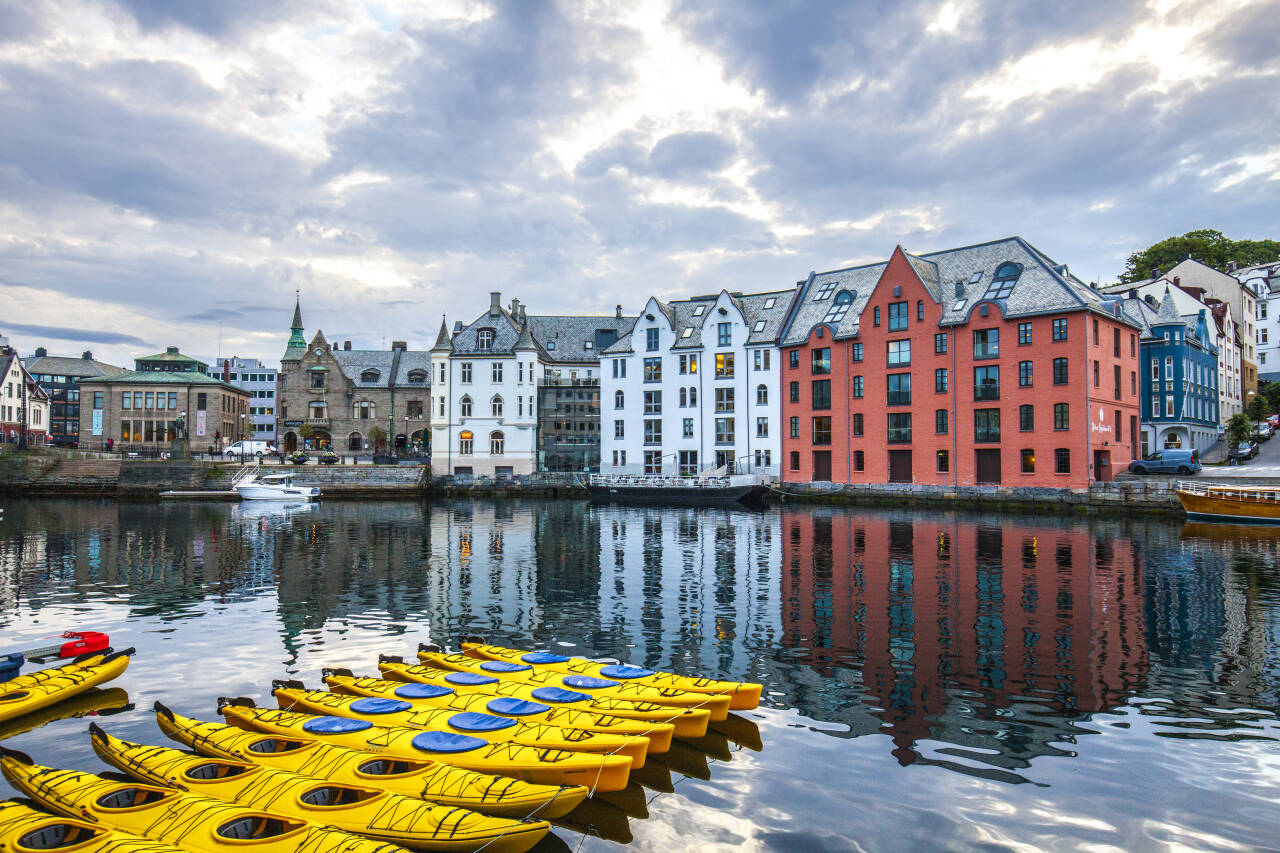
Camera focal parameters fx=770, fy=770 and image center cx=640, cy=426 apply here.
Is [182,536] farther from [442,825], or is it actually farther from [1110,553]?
[1110,553]

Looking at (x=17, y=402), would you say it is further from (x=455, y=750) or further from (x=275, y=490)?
(x=455, y=750)

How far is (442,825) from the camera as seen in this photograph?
887 cm

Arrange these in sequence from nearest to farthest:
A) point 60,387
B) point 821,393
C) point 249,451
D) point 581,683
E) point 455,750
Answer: point 455,750 → point 581,683 → point 821,393 → point 249,451 → point 60,387

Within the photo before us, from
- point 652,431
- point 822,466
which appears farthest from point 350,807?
point 652,431

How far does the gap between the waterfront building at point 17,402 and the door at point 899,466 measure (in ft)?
305

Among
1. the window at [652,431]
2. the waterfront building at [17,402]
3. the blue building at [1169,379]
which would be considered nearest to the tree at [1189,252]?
the blue building at [1169,379]

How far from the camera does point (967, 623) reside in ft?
66.9

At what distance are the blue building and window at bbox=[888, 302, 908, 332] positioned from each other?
827 inches

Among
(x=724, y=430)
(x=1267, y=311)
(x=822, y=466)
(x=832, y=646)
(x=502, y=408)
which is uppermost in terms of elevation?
(x=1267, y=311)

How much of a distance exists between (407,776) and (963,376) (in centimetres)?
5850

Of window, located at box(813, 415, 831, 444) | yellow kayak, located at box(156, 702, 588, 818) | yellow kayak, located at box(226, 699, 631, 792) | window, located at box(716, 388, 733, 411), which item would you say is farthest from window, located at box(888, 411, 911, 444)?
yellow kayak, located at box(156, 702, 588, 818)

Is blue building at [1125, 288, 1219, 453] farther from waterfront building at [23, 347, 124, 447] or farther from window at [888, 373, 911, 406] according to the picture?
waterfront building at [23, 347, 124, 447]

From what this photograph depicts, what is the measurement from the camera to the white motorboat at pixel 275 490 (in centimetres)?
6600

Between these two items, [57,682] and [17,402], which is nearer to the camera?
[57,682]
